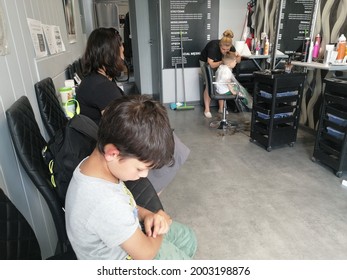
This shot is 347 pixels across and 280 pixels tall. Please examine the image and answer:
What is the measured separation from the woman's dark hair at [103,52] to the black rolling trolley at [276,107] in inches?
70.0

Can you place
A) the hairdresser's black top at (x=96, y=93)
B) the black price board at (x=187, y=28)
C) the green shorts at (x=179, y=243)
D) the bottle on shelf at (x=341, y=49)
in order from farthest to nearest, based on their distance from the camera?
the black price board at (x=187, y=28) → the bottle on shelf at (x=341, y=49) → the hairdresser's black top at (x=96, y=93) → the green shorts at (x=179, y=243)

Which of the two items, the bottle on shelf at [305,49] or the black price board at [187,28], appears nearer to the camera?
the bottle on shelf at [305,49]

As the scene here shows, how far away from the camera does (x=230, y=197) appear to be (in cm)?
224

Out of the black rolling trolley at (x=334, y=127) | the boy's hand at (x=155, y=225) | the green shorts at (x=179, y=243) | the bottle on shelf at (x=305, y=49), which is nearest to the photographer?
the boy's hand at (x=155, y=225)

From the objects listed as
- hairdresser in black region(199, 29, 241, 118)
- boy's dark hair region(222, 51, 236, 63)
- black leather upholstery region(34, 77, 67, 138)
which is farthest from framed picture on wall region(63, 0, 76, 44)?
boy's dark hair region(222, 51, 236, 63)

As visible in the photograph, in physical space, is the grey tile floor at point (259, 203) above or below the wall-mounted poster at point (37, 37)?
below

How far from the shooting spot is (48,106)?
164 cm

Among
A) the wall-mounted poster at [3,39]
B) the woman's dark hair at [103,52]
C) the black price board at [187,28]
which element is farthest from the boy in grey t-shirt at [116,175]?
the black price board at [187,28]

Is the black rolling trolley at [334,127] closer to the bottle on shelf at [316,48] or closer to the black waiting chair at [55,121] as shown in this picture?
the bottle on shelf at [316,48]

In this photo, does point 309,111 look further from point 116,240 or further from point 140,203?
point 116,240

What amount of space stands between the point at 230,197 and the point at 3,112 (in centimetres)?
178

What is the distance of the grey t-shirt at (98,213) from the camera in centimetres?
75

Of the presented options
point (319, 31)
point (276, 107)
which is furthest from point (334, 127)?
point (319, 31)
